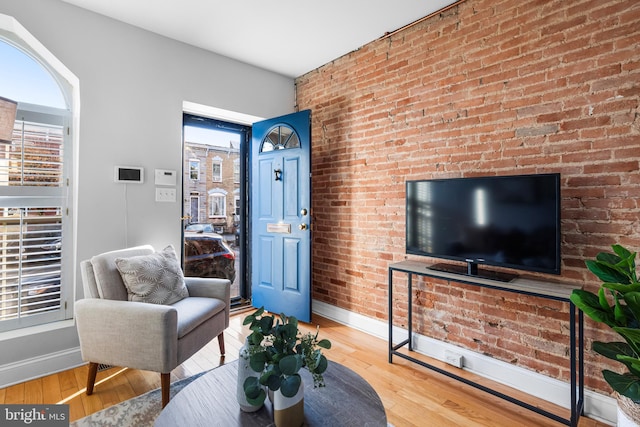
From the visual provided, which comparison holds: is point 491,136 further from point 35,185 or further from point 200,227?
point 35,185

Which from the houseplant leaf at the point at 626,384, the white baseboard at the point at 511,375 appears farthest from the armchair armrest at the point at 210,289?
the houseplant leaf at the point at 626,384

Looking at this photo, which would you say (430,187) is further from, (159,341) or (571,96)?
(159,341)

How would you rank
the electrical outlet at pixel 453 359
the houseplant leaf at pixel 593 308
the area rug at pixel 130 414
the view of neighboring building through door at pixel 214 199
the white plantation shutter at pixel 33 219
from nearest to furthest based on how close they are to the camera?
the houseplant leaf at pixel 593 308, the area rug at pixel 130 414, the white plantation shutter at pixel 33 219, the electrical outlet at pixel 453 359, the view of neighboring building through door at pixel 214 199

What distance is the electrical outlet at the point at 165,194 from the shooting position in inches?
113

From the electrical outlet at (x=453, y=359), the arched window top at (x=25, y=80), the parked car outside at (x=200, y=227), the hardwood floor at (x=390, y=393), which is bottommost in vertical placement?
the hardwood floor at (x=390, y=393)

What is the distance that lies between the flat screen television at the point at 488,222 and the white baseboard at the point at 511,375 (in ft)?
2.16

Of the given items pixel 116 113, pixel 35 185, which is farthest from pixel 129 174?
pixel 35 185

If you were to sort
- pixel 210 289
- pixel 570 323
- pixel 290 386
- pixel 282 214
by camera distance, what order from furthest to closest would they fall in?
pixel 282 214 → pixel 210 289 → pixel 570 323 → pixel 290 386

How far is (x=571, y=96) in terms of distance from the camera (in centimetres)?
195

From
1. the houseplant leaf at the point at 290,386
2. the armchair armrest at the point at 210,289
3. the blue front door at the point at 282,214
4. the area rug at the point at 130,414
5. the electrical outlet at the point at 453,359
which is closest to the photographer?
the houseplant leaf at the point at 290,386

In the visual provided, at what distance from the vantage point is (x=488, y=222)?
2.11 meters

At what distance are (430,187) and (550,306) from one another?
1080mm

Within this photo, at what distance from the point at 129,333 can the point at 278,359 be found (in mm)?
1278

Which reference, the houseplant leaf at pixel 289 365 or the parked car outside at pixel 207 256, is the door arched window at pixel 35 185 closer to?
the parked car outside at pixel 207 256
